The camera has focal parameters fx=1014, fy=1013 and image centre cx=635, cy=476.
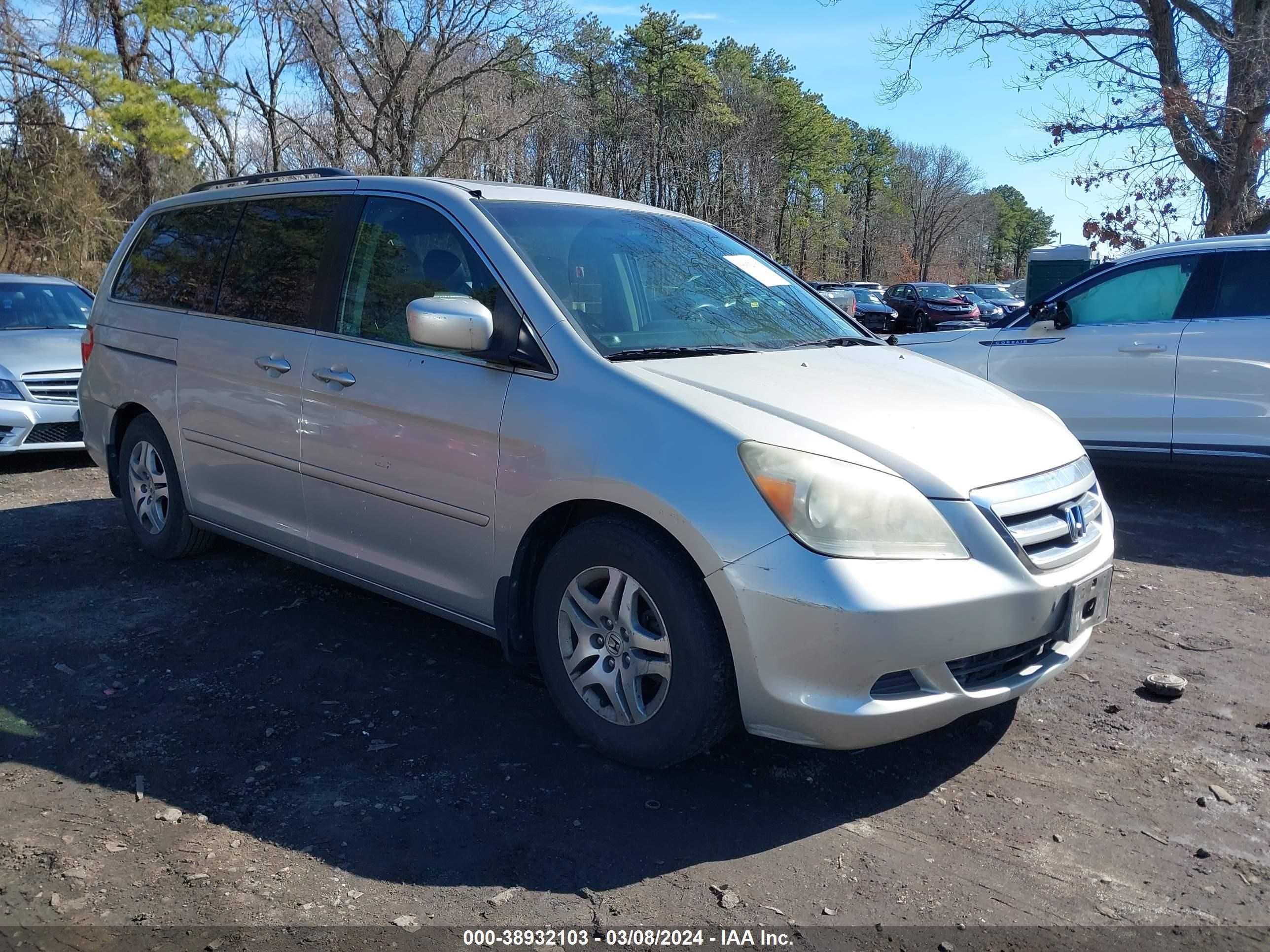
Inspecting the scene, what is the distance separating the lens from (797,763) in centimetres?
332

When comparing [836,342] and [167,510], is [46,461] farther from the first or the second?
[836,342]

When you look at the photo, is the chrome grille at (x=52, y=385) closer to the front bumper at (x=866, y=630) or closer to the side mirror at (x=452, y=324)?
the side mirror at (x=452, y=324)

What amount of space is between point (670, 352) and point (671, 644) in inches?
41.6

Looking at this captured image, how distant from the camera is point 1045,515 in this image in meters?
3.13

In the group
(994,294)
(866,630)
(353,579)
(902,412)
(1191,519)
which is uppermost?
(994,294)

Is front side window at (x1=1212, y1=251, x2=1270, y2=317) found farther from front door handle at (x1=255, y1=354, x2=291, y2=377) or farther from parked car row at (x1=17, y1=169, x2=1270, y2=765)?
front door handle at (x1=255, y1=354, x2=291, y2=377)

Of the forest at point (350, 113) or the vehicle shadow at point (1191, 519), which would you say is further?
the forest at point (350, 113)

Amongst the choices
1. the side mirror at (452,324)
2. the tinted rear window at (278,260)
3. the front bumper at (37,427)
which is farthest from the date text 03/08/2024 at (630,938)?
the front bumper at (37,427)

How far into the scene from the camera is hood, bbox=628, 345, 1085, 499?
9.80 ft

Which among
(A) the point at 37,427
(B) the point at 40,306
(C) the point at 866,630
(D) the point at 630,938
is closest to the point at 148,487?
(A) the point at 37,427

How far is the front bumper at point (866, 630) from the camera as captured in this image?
2.73 m

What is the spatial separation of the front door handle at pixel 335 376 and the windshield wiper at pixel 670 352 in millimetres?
1153

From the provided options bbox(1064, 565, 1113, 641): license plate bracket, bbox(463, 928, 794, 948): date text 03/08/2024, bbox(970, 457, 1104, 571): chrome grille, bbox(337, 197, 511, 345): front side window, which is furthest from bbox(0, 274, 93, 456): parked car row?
bbox(1064, 565, 1113, 641): license plate bracket

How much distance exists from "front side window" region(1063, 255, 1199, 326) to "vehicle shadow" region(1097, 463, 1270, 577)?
1.08m
